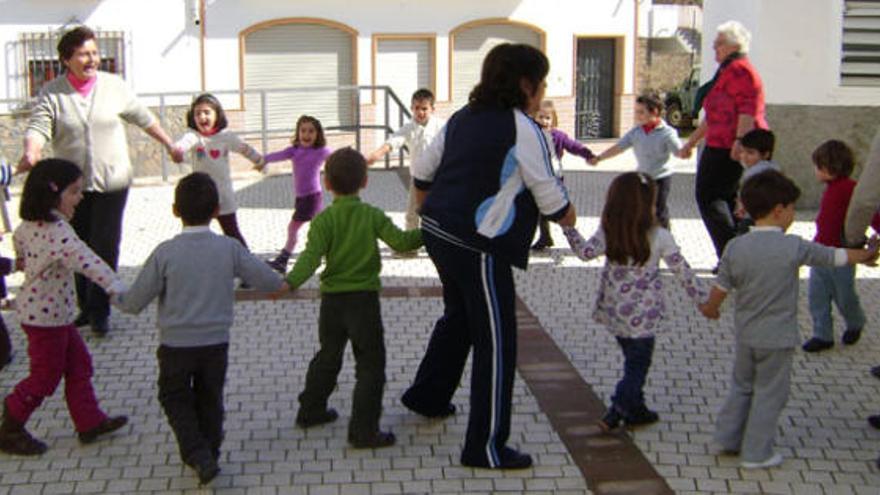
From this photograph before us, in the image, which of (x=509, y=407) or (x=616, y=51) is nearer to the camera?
(x=509, y=407)

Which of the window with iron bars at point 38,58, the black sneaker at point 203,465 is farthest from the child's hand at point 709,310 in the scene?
the window with iron bars at point 38,58

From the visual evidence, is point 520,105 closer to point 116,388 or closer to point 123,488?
point 123,488

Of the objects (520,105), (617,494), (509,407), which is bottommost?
(617,494)

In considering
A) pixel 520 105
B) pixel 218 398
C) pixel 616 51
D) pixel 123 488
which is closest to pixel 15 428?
pixel 123 488

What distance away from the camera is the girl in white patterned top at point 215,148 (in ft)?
27.4

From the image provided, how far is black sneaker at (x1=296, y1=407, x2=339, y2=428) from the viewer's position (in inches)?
221

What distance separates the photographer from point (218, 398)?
5.00m

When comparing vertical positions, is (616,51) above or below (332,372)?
above

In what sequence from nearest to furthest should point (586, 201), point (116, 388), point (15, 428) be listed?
1. point (15, 428)
2. point (116, 388)
3. point (586, 201)

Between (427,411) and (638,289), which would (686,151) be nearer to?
(638,289)

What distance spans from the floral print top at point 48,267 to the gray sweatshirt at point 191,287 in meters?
0.40

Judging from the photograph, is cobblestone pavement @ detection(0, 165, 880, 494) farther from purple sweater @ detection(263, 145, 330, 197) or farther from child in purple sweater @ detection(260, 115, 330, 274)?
purple sweater @ detection(263, 145, 330, 197)

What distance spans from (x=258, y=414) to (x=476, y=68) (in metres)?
16.6

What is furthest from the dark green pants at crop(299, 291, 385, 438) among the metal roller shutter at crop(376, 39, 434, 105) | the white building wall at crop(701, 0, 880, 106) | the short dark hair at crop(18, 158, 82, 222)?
the metal roller shutter at crop(376, 39, 434, 105)
